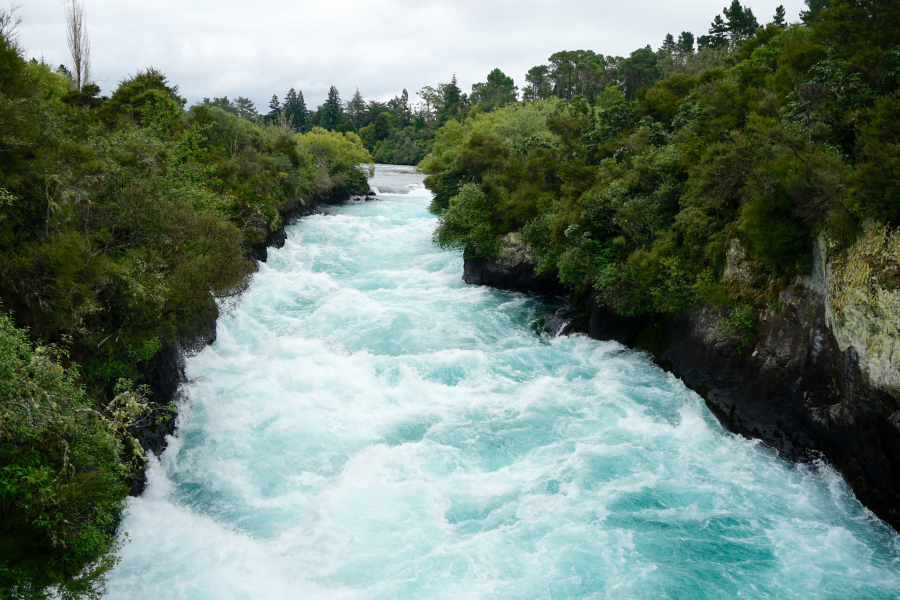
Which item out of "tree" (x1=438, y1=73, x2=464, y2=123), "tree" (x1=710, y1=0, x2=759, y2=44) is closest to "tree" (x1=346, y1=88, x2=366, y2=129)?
"tree" (x1=438, y1=73, x2=464, y2=123)

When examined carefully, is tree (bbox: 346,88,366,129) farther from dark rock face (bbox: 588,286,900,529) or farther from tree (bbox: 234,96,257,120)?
dark rock face (bbox: 588,286,900,529)

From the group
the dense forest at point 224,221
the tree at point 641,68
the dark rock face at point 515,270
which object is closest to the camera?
the dense forest at point 224,221

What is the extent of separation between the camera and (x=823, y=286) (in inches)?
521

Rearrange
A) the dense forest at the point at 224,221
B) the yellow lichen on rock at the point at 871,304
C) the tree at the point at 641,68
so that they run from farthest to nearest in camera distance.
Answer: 1. the tree at the point at 641,68
2. the yellow lichen on rock at the point at 871,304
3. the dense forest at the point at 224,221

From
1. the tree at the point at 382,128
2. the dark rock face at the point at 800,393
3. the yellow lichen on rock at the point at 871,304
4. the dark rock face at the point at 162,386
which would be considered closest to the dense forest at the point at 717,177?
the yellow lichen on rock at the point at 871,304

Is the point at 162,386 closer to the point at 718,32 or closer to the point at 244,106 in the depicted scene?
the point at 718,32

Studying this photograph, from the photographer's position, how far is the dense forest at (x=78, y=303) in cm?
755

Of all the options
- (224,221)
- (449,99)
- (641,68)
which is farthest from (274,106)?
(224,221)

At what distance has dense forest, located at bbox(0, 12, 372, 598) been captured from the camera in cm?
755

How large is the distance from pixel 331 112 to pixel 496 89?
40.5m

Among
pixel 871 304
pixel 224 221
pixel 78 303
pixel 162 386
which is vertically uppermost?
pixel 224 221

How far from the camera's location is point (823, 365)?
43.0 feet

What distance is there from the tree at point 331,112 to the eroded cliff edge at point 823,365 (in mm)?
122670

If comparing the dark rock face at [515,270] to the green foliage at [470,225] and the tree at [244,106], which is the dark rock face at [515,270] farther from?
the tree at [244,106]
